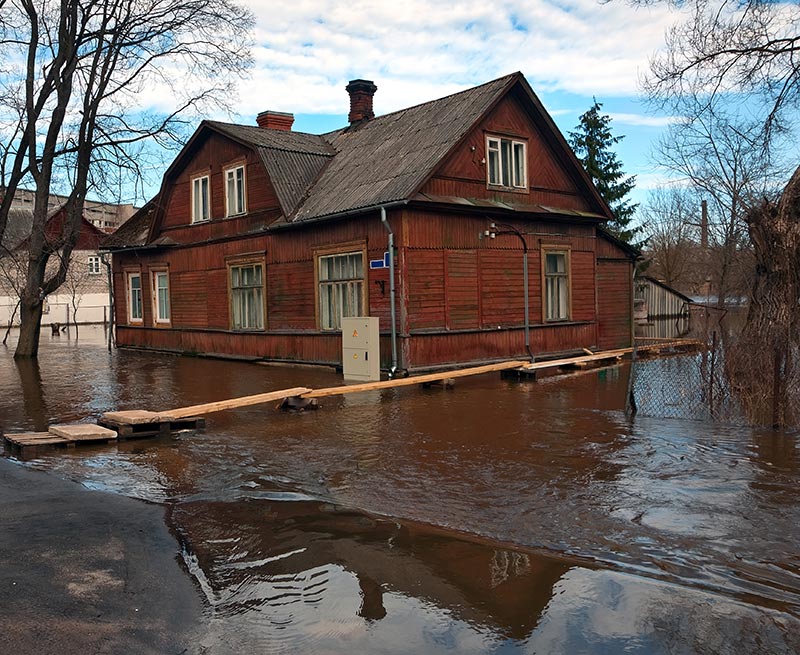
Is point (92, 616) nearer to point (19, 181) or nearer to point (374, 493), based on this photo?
point (374, 493)

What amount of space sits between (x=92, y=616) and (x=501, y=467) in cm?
489

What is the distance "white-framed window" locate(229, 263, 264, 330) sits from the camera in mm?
21000

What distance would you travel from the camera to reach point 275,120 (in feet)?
87.0

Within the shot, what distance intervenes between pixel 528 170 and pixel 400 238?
200 inches

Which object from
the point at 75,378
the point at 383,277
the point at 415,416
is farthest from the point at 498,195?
the point at 75,378

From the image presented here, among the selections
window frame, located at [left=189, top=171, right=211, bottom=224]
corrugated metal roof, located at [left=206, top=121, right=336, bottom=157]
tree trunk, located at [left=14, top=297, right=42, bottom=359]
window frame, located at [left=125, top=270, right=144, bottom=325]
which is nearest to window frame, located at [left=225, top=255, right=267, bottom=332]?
window frame, located at [left=189, top=171, right=211, bottom=224]

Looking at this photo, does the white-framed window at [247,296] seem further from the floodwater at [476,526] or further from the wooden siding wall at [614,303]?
the wooden siding wall at [614,303]

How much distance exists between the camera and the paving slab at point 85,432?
32.7 feet

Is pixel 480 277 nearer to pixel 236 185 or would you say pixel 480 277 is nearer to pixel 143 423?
pixel 236 185

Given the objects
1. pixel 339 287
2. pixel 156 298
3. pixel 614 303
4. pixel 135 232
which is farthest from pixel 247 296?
pixel 614 303

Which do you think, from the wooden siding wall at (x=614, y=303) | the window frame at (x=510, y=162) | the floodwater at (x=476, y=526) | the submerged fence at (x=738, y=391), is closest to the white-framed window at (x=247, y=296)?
the window frame at (x=510, y=162)

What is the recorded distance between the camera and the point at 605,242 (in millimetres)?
22547

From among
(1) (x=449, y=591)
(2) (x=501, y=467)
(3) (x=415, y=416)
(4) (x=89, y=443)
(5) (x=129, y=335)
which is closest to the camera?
(1) (x=449, y=591)

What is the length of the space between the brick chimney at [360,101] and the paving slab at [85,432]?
641 inches
